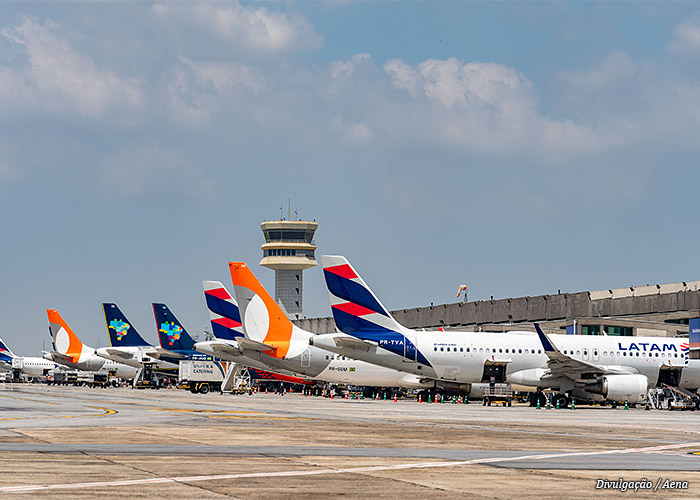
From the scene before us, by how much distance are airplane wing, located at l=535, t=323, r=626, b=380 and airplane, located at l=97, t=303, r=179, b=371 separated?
59.3 m

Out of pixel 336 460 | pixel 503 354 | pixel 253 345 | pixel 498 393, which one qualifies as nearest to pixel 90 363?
pixel 253 345

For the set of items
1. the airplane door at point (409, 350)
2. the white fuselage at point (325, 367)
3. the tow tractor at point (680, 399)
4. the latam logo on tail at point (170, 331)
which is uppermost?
the latam logo on tail at point (170, 331)

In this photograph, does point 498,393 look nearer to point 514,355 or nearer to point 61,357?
point 514,355


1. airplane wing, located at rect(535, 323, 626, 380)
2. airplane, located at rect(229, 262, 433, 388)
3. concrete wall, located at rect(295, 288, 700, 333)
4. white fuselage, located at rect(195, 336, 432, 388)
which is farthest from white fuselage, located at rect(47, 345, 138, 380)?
airplane wing, located at rect(535, 323, 626, 380)

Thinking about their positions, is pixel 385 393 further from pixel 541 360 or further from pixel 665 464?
pixel 665 464

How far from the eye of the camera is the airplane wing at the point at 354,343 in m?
53.3

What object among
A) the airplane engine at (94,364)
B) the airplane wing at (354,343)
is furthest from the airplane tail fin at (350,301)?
the airplane engine at (94,364)

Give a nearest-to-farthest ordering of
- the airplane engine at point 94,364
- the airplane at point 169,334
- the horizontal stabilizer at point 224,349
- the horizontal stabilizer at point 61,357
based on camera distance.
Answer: the horizontal stabilizer at point 224,349 < the airplane at point 169,334 < the horizontal stabilizer at point 61,357 < the airplane engine at point 94,364

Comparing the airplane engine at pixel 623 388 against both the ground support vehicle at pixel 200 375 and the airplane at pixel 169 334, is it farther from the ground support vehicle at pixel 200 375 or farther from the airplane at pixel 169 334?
the airplane at pixel 169 334

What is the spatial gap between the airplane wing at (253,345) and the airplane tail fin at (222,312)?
11.1 metres

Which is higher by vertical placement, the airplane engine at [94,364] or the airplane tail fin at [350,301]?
the airplane tail fin at [350,301]

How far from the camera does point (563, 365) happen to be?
53.4 meters

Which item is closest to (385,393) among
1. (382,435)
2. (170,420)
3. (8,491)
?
(170,420)

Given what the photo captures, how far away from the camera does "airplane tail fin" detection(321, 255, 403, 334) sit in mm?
54781
